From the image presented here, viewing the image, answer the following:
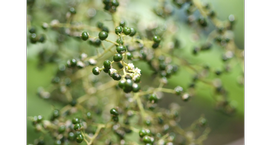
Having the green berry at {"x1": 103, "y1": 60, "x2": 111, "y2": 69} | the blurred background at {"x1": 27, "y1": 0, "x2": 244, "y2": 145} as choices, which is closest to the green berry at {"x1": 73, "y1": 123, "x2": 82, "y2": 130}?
the green berry at {"x1": 103, "y1": 60, "x2": 111, "y2": 69}

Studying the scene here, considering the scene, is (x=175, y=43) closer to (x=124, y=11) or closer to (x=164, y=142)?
(x=124, y=11)

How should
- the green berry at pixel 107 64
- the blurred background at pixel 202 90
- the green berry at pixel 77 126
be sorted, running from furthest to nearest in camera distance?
the blurred background at pixel 202 90 → the green berry at pixel 77 126 → the green berry at pixel 107 64

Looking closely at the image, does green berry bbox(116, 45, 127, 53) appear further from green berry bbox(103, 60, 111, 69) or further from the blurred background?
the blurred background

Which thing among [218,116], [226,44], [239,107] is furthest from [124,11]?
[218,116]

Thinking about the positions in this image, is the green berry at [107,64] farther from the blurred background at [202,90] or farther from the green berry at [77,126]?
the blurred background at [202,90]

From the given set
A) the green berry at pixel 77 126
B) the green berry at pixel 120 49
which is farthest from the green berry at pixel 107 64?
the green berry at pixel 77 126

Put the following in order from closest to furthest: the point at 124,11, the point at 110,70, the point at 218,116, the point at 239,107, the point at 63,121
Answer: the point at 110,70 < the point at 63,121 < the point at 124,11 < the point at 239,107 < the point at 218,116

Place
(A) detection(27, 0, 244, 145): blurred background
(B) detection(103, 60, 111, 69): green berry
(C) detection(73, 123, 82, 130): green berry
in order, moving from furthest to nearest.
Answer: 1. (A) detection(27, 0, 244, 145): blurred background
2. (C) detection(73, 123, 82, 130): green berry
3. (B) detection(103, 60, 111, 69): green berry

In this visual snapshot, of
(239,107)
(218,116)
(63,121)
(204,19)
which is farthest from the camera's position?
(218,116)
